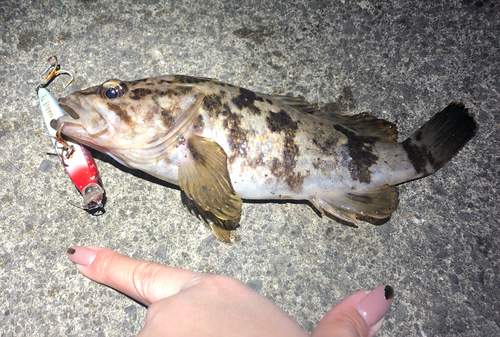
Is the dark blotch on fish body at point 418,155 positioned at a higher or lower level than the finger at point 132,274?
higher

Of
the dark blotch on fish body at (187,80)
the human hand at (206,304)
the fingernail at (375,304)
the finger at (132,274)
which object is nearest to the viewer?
the human hand at (206,304)

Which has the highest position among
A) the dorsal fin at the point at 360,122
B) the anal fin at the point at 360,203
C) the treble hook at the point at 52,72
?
the dorsal fin at the point at 360,122

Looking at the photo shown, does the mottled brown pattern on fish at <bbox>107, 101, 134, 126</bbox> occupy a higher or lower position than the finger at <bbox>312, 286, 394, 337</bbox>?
higher

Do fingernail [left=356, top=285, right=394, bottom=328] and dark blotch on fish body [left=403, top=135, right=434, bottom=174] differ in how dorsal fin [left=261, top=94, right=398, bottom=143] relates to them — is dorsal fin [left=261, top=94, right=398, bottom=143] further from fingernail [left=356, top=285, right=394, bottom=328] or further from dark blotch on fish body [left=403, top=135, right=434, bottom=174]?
fingernail [left=356, top=285, right=394, bottom=328]

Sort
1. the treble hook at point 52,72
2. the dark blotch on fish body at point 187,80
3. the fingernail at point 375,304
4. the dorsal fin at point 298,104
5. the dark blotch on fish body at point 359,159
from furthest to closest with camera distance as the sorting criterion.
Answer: the treble hook at point 52,72 < the dorsal fin at point 298,104 < the dark blotch on fish body at point 359,159 < the dark blotch on fish body at point 187,80 < the fingernail at point 375,304

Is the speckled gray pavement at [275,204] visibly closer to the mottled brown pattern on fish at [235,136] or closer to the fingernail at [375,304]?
the fingernail at [375,304]

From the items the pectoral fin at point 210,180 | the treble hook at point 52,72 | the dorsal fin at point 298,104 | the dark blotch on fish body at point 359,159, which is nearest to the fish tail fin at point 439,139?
the dark blotch on fish body at point 359,159

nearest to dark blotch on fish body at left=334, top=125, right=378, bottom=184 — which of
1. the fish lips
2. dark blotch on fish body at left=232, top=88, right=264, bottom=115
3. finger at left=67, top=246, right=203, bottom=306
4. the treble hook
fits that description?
dark blotch on fish body at left=232, top=88, right=264, bottom=115

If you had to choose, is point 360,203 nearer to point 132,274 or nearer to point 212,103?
point 212,103
